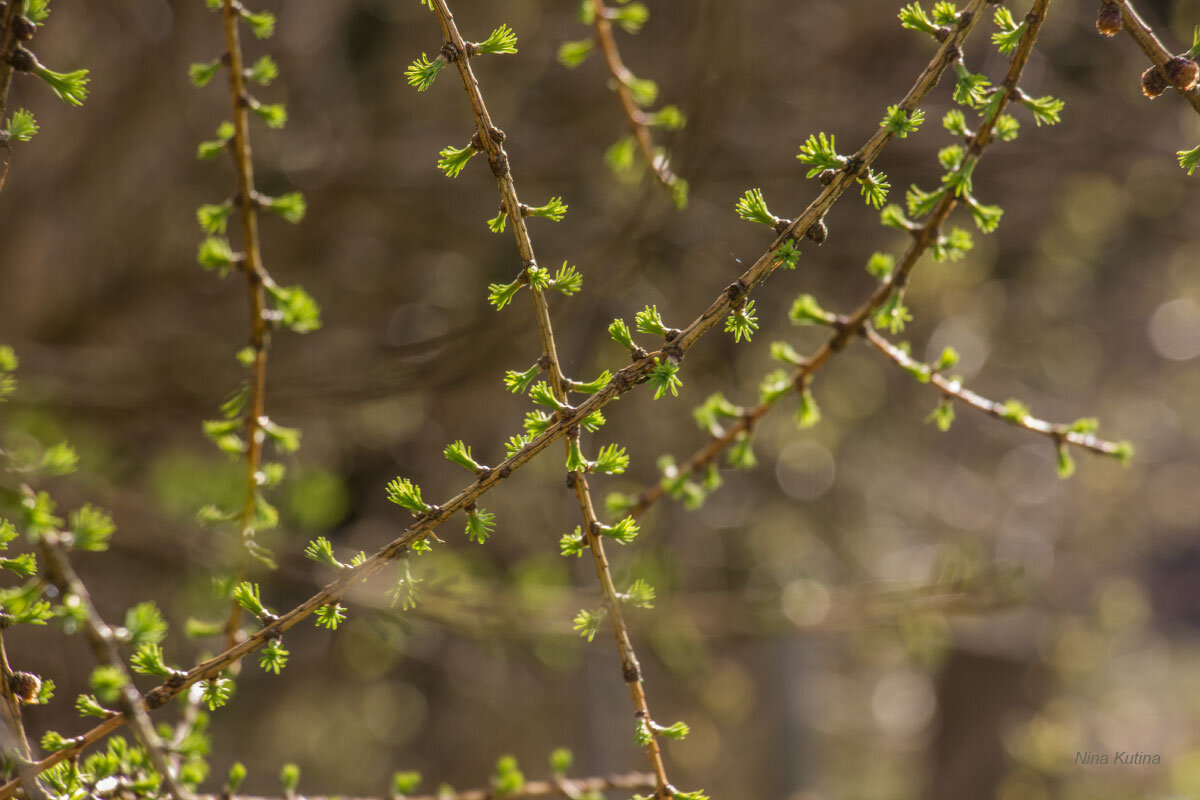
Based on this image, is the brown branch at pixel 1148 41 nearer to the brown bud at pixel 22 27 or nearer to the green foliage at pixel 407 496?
the green foliage at pixel 407 496

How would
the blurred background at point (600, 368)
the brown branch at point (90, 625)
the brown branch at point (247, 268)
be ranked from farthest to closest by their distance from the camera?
the blurred background at point (600, 368) < the brown branch at point (247, 268) < the brown branch at point (90, 625)

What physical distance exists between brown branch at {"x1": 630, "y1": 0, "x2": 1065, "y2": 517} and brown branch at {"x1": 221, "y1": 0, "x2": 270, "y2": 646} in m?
0.39

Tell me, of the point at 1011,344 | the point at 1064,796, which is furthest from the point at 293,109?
the point at 1064,796

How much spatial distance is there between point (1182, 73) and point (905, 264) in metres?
0.24

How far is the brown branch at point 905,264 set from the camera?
699 mm

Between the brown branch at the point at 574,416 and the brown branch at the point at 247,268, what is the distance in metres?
0.23

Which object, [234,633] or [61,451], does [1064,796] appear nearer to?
[234,633]

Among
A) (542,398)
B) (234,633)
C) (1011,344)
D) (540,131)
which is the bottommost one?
(234,633)

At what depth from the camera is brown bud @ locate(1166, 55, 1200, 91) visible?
677 millimetres

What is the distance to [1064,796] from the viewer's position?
3.77 m

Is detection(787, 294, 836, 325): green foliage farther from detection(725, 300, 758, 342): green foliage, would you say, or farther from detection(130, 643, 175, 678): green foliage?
detection(130, 643, 175, 678): green foliage

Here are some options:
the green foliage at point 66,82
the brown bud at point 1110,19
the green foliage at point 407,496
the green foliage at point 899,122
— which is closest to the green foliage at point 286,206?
the green foliage at point 66,82

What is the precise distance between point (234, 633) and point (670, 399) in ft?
7.26

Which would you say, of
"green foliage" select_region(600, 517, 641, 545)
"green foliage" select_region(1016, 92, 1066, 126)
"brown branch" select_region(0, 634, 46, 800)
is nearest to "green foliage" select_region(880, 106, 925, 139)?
"green foliage" select_region(1016, 92, 1066, 126)
